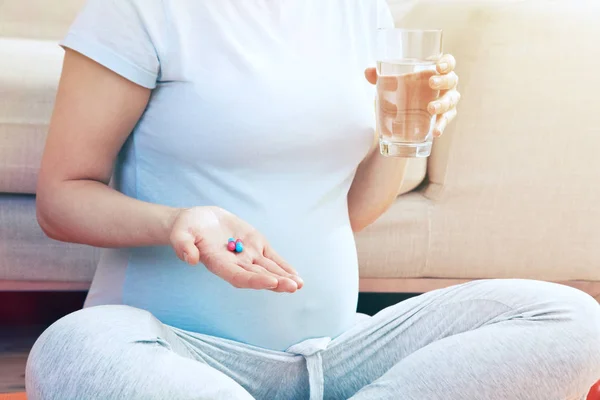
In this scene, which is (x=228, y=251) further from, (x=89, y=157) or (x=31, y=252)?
(x=31, y=252)

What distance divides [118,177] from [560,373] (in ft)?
1.93

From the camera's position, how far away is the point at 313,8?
3.67 ft

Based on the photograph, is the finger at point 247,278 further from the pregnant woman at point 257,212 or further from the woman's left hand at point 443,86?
the woman's left hand at point 443,86

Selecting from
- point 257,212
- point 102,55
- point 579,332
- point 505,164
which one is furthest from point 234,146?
point 505,164

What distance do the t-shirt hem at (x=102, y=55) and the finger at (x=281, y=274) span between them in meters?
0.28

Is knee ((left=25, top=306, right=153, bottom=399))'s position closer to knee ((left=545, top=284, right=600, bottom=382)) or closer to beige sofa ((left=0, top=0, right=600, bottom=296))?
knee ((left=545, top=284, right=600, bottom=382))

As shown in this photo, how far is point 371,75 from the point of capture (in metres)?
1.09

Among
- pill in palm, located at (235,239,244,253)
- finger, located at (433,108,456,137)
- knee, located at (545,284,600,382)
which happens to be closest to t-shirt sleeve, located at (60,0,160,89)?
pill in palm, located at (235,239,244,253)

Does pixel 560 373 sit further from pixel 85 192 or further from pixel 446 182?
pixel 446 182

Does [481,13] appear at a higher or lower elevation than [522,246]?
higher

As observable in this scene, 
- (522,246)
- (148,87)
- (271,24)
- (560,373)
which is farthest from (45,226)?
(522,246)

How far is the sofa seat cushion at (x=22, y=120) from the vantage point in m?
1.54

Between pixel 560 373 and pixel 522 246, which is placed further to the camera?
pixel 522 246

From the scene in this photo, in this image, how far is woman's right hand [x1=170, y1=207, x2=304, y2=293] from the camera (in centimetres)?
87
